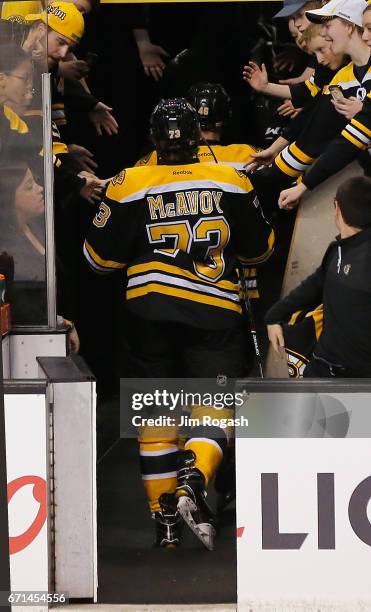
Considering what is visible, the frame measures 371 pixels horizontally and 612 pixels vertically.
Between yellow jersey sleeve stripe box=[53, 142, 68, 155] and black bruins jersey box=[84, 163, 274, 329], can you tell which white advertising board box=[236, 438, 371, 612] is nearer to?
black bruins jersey box=[84, 163, 274, 329]

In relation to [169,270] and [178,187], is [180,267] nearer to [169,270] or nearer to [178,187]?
[169,270]

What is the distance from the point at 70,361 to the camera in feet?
14.4

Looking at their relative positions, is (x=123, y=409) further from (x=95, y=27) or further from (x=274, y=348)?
(x=95, y=27)

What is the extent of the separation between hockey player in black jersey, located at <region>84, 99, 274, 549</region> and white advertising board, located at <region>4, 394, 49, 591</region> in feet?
2.00

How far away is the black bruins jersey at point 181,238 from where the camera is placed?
469 cm

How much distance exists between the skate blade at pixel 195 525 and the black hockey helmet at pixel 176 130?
1.23 m

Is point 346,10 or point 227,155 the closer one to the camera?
point 346,10

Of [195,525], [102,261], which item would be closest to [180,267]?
[102,261]

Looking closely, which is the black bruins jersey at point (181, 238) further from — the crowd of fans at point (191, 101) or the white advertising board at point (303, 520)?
the white advertising board at point (303, 520)

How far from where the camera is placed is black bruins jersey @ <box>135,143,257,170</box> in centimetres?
502

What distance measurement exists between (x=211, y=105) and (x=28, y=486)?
173cm

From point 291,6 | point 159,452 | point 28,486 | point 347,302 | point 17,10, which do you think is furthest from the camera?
point 291,6

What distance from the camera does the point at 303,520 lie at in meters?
4.12

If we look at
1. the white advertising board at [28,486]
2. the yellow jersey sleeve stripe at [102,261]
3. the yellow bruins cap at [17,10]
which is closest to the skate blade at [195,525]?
the white advertising board at [28,486]
